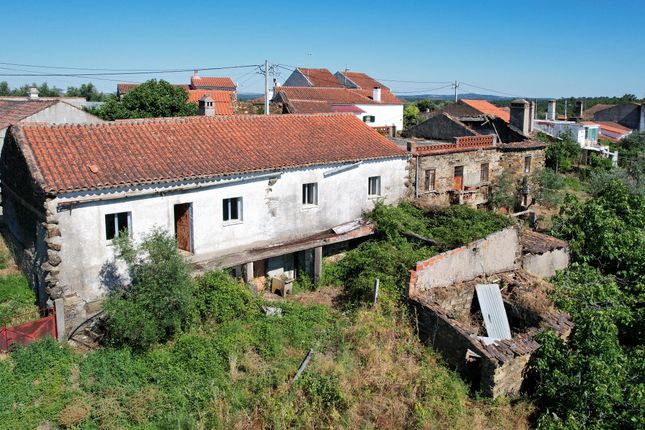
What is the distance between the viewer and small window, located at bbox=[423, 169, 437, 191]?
2573 cm

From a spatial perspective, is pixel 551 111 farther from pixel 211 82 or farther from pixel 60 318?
pixel 60 318

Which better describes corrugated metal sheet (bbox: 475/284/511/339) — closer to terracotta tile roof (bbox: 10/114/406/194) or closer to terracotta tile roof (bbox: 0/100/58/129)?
terracotta tile roof (bbox: 10/114/406/194)

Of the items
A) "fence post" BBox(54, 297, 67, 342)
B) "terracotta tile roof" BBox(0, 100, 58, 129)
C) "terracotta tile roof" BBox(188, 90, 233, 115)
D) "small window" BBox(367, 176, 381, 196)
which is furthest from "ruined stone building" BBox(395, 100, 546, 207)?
"terracotta tile roof" BBox(0, 100, 58, 129)

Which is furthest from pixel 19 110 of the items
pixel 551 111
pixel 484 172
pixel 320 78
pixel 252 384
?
pixel 551 111

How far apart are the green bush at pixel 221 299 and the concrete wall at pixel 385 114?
34609 mm

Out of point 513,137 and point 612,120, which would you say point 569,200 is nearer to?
point 513,137

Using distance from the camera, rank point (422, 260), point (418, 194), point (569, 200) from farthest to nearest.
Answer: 1. point (418, 194)
2. point (569, 200)
3. point (422, 260)

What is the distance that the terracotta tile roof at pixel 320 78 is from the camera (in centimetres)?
5497

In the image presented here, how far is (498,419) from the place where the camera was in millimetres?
13062

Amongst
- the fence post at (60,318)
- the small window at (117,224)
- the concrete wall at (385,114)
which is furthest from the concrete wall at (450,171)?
the concrete wall at (385,114)

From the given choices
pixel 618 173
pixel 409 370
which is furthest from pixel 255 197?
pixel 618 173

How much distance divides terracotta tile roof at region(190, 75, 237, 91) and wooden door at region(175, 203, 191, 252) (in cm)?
4527

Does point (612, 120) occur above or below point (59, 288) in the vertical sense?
above

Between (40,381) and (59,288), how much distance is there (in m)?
2.74
